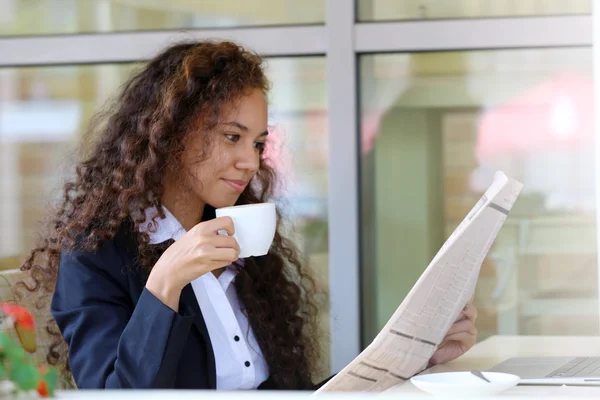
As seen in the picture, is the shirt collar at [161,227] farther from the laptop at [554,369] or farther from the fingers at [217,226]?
the laptop at [554,369]

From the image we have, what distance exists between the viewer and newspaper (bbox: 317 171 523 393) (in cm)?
106

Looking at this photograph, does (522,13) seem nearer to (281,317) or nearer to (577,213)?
(577,213)

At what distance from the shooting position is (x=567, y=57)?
238cm

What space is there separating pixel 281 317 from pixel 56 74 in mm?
1335

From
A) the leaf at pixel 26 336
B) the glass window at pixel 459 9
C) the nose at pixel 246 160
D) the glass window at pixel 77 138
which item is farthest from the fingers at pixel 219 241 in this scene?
the glass window at pixel 459 9

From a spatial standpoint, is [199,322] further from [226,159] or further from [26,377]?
[26,377]

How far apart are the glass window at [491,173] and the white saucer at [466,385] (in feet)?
5.04

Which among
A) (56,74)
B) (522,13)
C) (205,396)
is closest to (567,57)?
(522,13)

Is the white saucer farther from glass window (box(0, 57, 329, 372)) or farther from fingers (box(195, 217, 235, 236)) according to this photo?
glass window (box(0, 57, 329, 372))

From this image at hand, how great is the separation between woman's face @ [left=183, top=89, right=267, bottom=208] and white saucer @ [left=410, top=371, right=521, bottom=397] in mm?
671

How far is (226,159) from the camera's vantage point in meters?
1.54

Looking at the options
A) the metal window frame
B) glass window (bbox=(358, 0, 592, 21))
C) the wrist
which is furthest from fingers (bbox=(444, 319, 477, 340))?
glass window (bbox=(358, 0, 592, 21))

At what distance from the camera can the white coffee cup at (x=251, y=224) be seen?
125 cm

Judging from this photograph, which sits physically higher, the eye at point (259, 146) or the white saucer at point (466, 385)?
the eye at point (259, 146)
